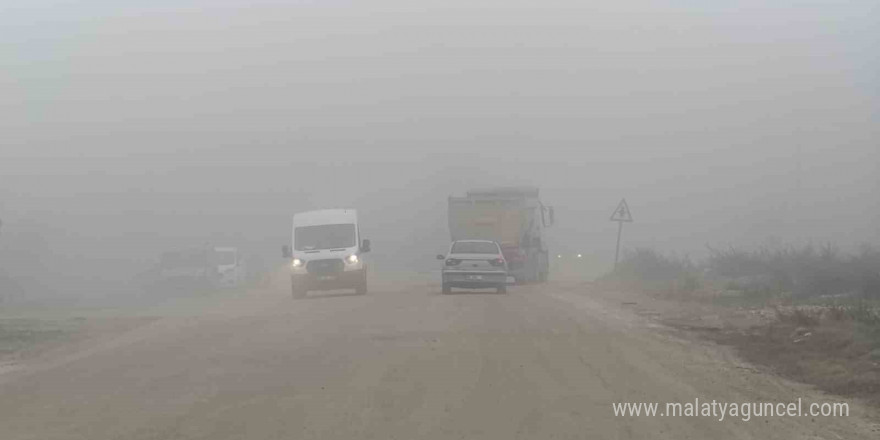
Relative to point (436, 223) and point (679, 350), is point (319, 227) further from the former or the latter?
point (436, 223)

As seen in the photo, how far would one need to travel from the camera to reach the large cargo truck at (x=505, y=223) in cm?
4166

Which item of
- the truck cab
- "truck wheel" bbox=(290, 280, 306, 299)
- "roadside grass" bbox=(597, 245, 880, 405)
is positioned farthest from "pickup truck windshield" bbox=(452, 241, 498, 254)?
"roadside grass" bbox=(597, 245, 880, 405)

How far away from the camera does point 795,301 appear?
23094 millimetres

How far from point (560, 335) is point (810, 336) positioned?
3.74m

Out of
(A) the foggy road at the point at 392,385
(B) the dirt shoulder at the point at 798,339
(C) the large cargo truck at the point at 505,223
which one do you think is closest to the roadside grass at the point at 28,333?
(A) the foggy road at the point at 392,385

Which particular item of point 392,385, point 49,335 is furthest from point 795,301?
point 49,335

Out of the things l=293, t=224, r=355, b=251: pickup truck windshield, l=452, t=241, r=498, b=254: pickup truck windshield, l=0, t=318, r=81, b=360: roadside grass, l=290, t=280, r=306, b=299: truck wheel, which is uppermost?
l=293, t=224, r=355, b=251: pickup truck windshield

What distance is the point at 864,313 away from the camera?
16734 millimetres

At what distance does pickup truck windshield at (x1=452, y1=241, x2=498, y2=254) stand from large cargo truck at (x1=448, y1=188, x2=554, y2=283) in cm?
757

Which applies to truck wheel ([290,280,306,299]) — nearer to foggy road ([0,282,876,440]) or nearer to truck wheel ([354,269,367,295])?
truck wheel ([354,269,367,295])

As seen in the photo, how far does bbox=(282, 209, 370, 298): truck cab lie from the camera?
33344 mm

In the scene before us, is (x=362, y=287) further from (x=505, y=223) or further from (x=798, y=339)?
(x=798, y=339)

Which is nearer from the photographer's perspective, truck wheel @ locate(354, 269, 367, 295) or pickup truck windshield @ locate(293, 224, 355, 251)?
truck wheel @ locate(354, 269, 367, 295)

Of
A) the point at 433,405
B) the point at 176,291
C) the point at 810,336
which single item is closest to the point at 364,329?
the point at 810,336
